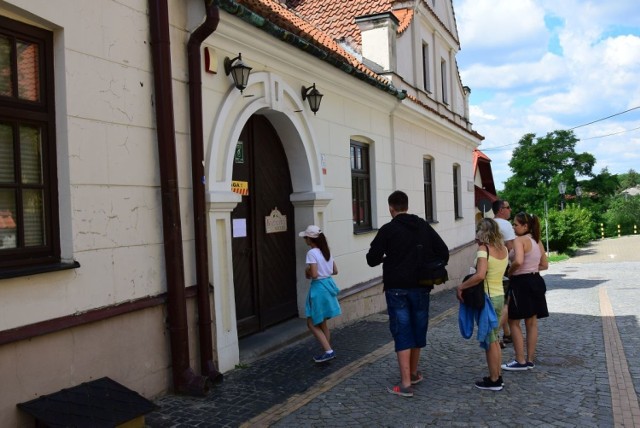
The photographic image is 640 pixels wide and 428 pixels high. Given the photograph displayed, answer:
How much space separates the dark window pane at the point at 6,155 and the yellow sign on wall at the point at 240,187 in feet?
9.39

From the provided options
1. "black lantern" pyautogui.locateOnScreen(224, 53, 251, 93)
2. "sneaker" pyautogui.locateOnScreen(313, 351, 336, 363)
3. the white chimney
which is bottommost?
"sneaker" pyautogui.locateOnScreen(313, 351, 336, 363)

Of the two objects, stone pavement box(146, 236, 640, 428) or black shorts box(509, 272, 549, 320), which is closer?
stone pavement box(146, 236, 640, 428)

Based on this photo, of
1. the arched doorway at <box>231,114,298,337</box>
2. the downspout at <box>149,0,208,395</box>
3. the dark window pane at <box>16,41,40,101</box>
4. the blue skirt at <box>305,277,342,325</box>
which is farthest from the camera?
the arched doorway at <box>231,114,298,337</box>

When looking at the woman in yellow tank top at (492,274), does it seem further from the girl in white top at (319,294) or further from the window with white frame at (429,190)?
the window with white frame at (429,190)

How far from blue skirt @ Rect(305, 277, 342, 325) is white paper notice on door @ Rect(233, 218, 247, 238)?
3.62 feet

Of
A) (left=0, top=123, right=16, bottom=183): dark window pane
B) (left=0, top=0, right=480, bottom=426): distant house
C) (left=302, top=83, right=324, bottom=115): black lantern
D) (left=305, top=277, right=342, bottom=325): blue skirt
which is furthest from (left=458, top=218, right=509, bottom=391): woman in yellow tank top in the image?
(left=0, top=123, right=16, bottom=183): dark window pane

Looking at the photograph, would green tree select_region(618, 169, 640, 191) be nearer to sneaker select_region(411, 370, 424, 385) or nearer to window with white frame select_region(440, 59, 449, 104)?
window with white frame select_region(440, 59, 449, 104)

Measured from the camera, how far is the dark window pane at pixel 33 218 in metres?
3.94

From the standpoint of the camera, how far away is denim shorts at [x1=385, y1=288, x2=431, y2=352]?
505 centimetres

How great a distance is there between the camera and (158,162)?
490cm

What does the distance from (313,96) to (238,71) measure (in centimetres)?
186

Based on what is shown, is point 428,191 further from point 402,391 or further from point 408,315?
point 402,391

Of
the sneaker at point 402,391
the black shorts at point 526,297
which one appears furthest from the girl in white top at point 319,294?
the black shorts at point 526,297

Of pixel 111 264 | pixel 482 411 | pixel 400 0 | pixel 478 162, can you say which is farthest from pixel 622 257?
pixel 111 264
